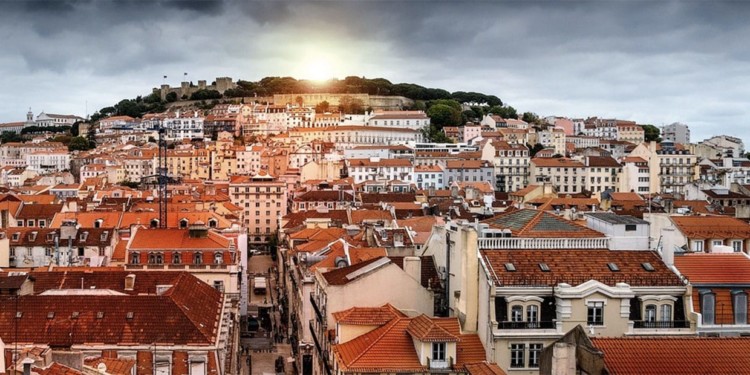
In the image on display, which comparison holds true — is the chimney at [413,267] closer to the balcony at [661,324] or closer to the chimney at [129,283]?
the balcony at [661,324]

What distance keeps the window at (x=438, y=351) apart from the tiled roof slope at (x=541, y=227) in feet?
24.9

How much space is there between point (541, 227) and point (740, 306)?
8550 millimetres

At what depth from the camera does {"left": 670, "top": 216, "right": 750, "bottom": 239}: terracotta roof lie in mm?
49781

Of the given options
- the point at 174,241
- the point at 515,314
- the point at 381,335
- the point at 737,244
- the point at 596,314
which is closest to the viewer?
the point at 515,314

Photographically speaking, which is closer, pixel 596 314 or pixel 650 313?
pixel 596 314

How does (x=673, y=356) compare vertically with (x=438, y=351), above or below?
above

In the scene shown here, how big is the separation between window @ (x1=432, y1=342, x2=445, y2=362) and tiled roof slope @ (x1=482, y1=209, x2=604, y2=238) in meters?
7.60

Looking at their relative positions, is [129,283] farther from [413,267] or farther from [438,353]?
[438,353]

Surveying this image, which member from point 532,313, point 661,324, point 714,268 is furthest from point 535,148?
point 532,313

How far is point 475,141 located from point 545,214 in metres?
144

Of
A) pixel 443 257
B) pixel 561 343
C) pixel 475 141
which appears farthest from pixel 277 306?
pixel 475 141

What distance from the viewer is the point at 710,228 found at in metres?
50.8

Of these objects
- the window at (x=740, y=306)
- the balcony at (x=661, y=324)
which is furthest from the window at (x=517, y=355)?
the window at (x=740, y=306)

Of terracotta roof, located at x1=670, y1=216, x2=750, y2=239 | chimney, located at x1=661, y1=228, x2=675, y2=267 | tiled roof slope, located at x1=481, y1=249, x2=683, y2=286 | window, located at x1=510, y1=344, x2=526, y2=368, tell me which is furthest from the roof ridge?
terracotta roof, located at x1=670, y1=216, x2=750, y2=239
